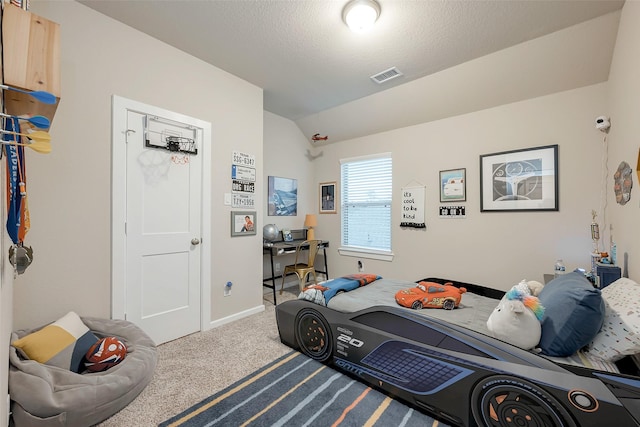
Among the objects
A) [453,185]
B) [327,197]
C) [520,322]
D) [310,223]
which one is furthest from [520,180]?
[310,223]

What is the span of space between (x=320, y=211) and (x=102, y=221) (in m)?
3.16

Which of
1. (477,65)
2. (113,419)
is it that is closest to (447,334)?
(113,419)

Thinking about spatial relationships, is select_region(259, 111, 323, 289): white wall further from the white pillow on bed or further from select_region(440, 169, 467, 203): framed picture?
the white pillow on bed

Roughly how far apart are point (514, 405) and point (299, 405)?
3.82 ft

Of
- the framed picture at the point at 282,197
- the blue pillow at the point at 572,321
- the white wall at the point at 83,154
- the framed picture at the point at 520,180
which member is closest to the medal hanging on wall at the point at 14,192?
the white wall at the point at 83,154

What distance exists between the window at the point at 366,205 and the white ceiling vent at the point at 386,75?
1.14m

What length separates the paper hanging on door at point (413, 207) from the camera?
3666 mm

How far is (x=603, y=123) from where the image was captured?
93.7 inches

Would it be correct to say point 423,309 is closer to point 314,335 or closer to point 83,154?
point 314,335

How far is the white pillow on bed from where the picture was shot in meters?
1.20

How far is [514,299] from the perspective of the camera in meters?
1.49

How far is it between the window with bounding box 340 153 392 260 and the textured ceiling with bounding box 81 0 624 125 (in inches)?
56.4

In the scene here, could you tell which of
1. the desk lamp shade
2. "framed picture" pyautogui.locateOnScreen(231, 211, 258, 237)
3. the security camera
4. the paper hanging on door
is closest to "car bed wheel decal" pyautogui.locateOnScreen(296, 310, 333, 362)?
"framed picture" pyautogui.locateOnScreen(231, 211, 258, 237)

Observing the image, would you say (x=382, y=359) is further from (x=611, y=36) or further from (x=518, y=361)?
(x=611, y=36)
